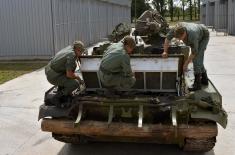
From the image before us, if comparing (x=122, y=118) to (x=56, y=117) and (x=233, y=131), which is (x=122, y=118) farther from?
(x=233, y=131)

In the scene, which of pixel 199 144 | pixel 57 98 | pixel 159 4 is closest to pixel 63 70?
pixel 57 98

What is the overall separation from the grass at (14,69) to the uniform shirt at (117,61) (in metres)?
7.48

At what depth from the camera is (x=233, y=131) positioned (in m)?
7.33

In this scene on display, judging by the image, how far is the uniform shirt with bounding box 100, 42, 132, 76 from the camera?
19.1ft

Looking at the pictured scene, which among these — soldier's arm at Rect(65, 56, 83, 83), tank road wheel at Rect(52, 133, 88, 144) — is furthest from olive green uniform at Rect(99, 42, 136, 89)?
tank road wheel at Rect(52, 133, 88, 144)

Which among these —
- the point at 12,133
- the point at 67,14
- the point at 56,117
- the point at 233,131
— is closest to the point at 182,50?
the point at 233,131

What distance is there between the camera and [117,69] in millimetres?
5910

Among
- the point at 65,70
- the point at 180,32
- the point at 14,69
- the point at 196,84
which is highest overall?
the point at 180,32

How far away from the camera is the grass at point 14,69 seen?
13.7 meters

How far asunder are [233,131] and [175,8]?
7804cm

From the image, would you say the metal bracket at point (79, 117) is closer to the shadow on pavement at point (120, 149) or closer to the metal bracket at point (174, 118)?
the shadow on pavement at point (120, 149)

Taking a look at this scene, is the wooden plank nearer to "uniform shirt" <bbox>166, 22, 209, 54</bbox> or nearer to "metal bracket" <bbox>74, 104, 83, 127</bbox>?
"metal bracket" <bbox>74, 104, 83, 127</bbox>

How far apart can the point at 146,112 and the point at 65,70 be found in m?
1.43

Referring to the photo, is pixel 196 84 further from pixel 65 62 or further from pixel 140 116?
pixel 65 62
